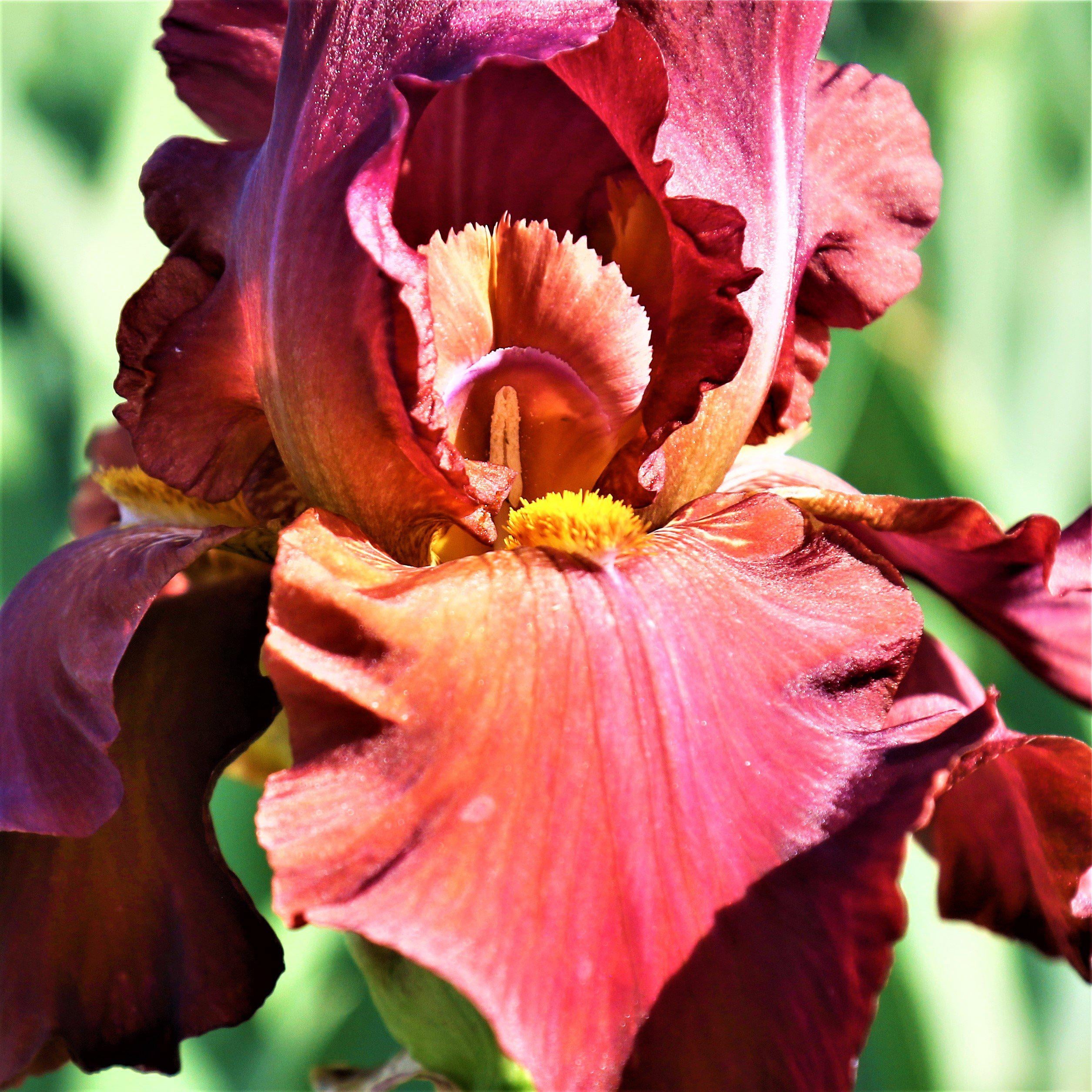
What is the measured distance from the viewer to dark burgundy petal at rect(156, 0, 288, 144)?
0.65m

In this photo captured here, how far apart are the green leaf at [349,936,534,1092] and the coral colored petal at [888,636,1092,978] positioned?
26cm

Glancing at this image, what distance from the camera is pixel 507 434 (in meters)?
0.56

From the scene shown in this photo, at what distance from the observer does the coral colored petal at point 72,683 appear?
1.63ft

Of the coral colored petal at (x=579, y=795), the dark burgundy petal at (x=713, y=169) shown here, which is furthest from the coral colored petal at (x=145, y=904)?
the dark burgundy petal at (x=713, y=169)

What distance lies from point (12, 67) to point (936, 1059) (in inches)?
47.3

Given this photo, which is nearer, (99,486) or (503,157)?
(503,157)

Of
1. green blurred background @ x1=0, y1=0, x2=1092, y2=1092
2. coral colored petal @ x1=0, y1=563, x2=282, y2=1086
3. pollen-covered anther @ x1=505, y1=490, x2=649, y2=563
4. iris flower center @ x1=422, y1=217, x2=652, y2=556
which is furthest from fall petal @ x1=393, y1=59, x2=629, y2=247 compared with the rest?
green blurred background @ x1=0, y1=0, x2=1092, y2=1092

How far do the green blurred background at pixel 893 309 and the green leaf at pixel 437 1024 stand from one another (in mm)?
383

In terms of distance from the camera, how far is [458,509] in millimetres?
506

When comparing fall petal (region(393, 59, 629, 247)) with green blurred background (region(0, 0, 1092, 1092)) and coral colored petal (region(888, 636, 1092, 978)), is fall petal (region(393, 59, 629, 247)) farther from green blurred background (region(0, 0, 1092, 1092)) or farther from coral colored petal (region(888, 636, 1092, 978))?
green blurred background (region(0, 0, 1092, 1092))

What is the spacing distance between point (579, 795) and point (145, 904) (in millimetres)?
272

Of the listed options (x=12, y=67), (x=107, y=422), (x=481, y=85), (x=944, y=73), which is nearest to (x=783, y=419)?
(x=481, y=85)

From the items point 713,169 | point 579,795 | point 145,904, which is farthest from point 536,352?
point 145,904

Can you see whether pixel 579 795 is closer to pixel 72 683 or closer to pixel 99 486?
pixel 72 683
